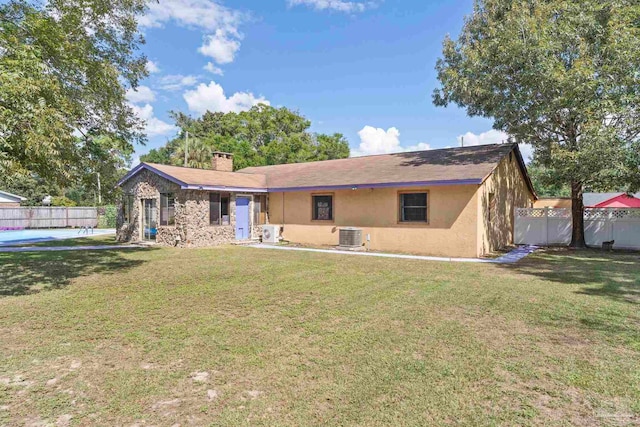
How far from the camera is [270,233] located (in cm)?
1672

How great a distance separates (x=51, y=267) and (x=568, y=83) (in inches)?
655

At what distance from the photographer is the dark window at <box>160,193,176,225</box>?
15.5 meters

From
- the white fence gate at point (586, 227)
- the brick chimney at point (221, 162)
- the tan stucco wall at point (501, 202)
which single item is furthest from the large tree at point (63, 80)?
the white fence gate at point (586, 227)

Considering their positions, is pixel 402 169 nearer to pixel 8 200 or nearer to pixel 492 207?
pixel 492 207

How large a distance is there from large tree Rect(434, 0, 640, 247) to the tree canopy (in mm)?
27609

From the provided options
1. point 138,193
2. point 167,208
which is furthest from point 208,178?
point 138,193

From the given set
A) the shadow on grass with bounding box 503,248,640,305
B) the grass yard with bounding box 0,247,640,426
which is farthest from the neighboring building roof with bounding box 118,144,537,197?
the grass yard with bounding box 0,247,640,426

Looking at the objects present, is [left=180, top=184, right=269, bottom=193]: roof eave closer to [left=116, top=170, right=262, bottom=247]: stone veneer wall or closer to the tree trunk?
[left=116, top=170, right=262, bottom=247]: stone veneer wall

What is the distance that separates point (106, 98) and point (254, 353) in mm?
8978

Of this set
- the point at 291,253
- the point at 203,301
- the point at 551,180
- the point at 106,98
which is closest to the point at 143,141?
the point at 106,98

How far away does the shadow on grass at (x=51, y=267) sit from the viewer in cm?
796

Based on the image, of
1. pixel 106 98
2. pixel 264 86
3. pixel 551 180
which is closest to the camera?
pixel 106 98

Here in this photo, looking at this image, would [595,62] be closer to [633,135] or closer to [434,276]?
[633,135]

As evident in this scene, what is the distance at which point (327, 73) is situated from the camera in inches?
989
